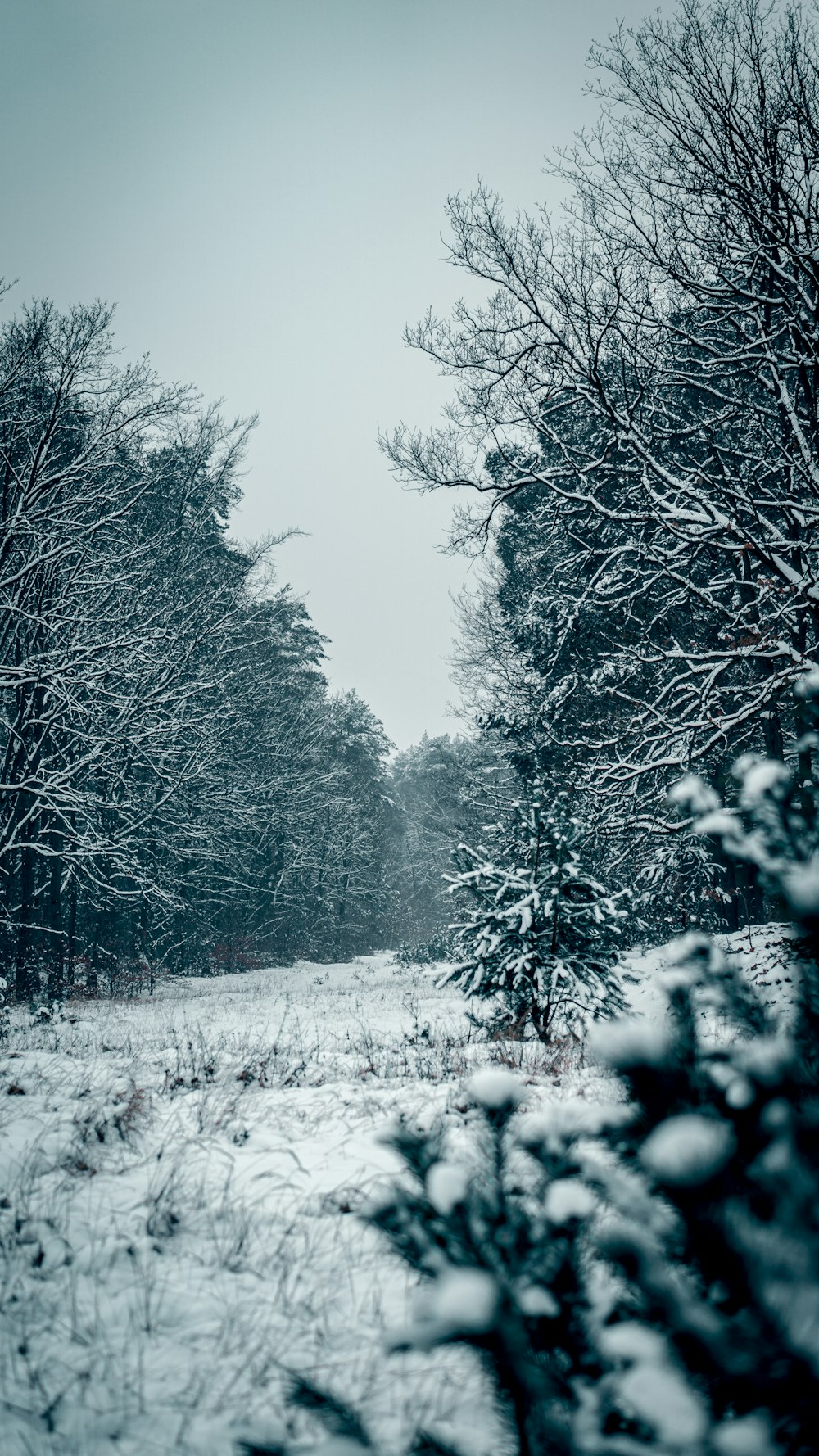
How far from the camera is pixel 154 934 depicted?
24.2 metres

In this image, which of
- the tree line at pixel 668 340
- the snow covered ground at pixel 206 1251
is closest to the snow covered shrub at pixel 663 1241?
the snow covered ground at pixel 206 1251

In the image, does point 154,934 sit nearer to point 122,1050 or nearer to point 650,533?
point 122,1050

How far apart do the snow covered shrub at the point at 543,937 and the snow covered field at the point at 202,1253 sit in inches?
35.2

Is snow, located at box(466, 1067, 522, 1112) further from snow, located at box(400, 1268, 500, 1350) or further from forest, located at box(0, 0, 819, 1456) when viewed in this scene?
→ snow, located at box(400, 1268, 500, 1350)

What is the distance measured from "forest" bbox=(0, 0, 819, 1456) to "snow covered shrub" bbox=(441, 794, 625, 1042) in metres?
0.05

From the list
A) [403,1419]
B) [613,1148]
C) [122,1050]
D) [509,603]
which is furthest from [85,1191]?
[509,603]

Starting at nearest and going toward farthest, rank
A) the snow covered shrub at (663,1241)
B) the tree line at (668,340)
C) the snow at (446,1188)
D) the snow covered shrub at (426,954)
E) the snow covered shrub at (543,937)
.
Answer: the snow covered shrub at (663,1241)
the snow at (446,1188)
the snow covered shrub at (543,937)
the tree line at (668,340)
the snow covered shrub at (426,954)

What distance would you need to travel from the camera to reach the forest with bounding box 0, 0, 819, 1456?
3.01 ft

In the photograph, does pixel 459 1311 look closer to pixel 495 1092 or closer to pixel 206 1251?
pixel 495 1092

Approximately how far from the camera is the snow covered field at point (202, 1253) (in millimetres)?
1911

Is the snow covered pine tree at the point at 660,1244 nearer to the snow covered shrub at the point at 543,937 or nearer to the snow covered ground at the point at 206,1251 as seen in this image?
the snow covered ground at the point at 206,1251

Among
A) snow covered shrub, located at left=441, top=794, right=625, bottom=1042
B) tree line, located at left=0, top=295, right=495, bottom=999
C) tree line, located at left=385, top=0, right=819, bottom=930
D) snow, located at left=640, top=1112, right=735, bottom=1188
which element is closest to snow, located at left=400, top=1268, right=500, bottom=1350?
snow, located at left=640, top=1112, right=735, bottom=1188

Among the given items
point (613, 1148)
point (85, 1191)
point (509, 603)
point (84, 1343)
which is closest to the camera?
point (613, 1148)

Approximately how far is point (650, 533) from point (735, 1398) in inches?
463
